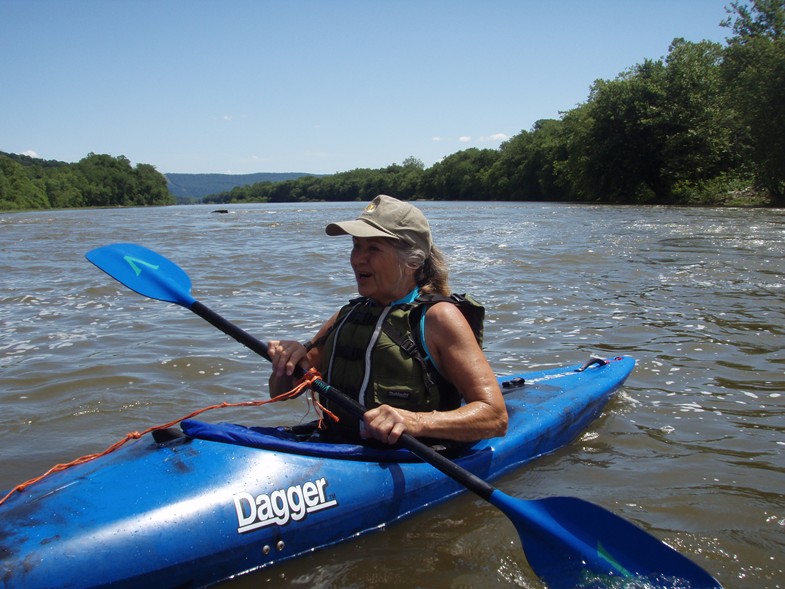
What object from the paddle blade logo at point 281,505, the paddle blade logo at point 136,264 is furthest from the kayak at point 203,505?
the paddle blade logo at point 136,264

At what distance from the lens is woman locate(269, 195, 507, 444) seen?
8.62ft

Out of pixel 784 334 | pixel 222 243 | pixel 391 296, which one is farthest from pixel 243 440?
pixel 222 243

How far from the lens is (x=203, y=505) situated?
2.28 m

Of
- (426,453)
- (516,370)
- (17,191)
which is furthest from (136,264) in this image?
(17,191)

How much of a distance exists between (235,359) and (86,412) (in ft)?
4.44

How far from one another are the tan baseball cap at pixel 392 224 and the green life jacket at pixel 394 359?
242 millimetres

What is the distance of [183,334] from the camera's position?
20.0ft

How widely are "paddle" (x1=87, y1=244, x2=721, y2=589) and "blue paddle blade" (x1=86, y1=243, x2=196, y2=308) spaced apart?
44.7 inches

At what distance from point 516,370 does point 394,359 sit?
8.21ft

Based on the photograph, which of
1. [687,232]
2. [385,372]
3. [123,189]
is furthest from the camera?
[123,189]

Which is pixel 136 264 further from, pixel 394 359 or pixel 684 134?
pixel 684 134

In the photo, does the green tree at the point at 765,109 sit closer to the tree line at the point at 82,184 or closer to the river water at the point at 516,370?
the river water at the point at 516,370

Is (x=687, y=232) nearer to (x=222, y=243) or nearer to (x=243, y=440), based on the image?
(x=222, y=243)

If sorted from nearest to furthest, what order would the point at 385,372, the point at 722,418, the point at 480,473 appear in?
the point at 385,372 < the point at 480,473 < the point at 722,418
